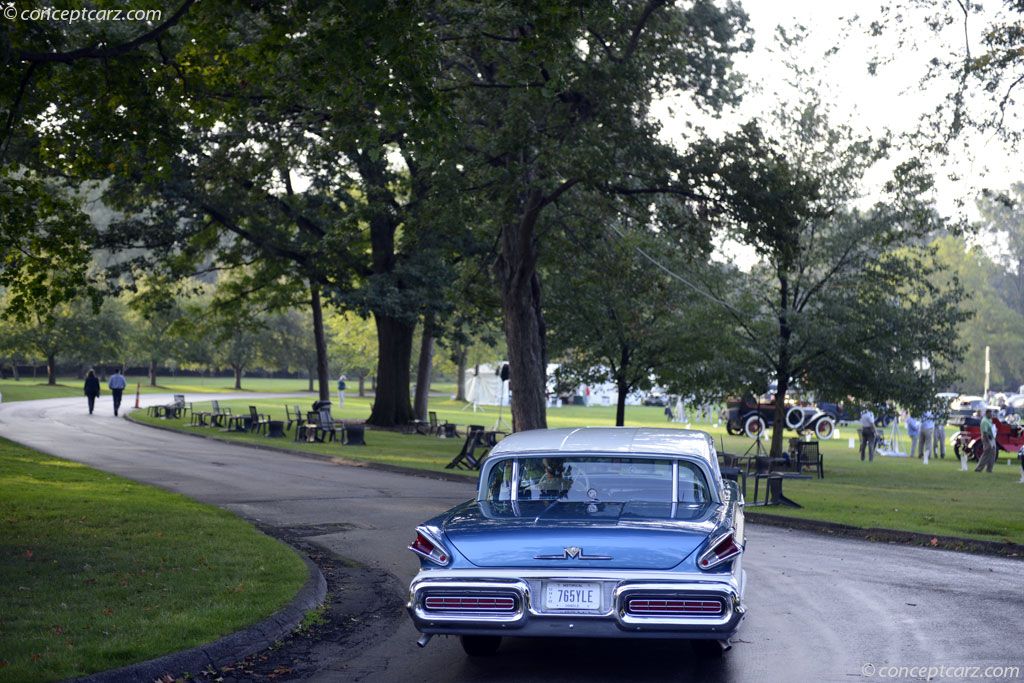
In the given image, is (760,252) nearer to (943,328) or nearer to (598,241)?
(598,241)

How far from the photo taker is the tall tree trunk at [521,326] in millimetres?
22516

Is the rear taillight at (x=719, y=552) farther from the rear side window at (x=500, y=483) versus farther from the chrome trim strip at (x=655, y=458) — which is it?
the rear side window at (x=500, y=483)

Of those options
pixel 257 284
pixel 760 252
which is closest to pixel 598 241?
pixel 760 252

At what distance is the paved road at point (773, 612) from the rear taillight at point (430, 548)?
2.60 ft

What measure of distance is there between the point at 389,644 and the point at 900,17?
15178 mm

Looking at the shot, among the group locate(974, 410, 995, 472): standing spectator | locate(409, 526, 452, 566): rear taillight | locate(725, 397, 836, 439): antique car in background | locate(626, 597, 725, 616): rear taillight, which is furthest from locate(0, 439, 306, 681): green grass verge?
locate(725, 397, 836, 439): antique car in background

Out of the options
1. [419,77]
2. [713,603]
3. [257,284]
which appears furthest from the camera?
[257,284]

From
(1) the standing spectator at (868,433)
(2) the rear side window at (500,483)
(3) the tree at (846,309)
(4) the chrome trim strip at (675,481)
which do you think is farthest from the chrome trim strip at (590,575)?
(1) the standing spectator at (868,433)

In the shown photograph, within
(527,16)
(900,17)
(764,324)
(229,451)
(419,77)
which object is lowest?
(229,451)

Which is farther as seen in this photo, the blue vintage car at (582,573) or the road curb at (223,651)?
the road curb at (223,651)

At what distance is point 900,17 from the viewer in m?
18.2

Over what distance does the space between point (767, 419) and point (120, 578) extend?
39.9 m

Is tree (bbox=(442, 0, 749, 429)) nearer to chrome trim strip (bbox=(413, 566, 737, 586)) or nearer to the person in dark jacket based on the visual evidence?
chrome trim strip (bbox=(413, 566, 737, 586))

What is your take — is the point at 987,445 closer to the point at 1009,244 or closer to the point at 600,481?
the point at 600,481
